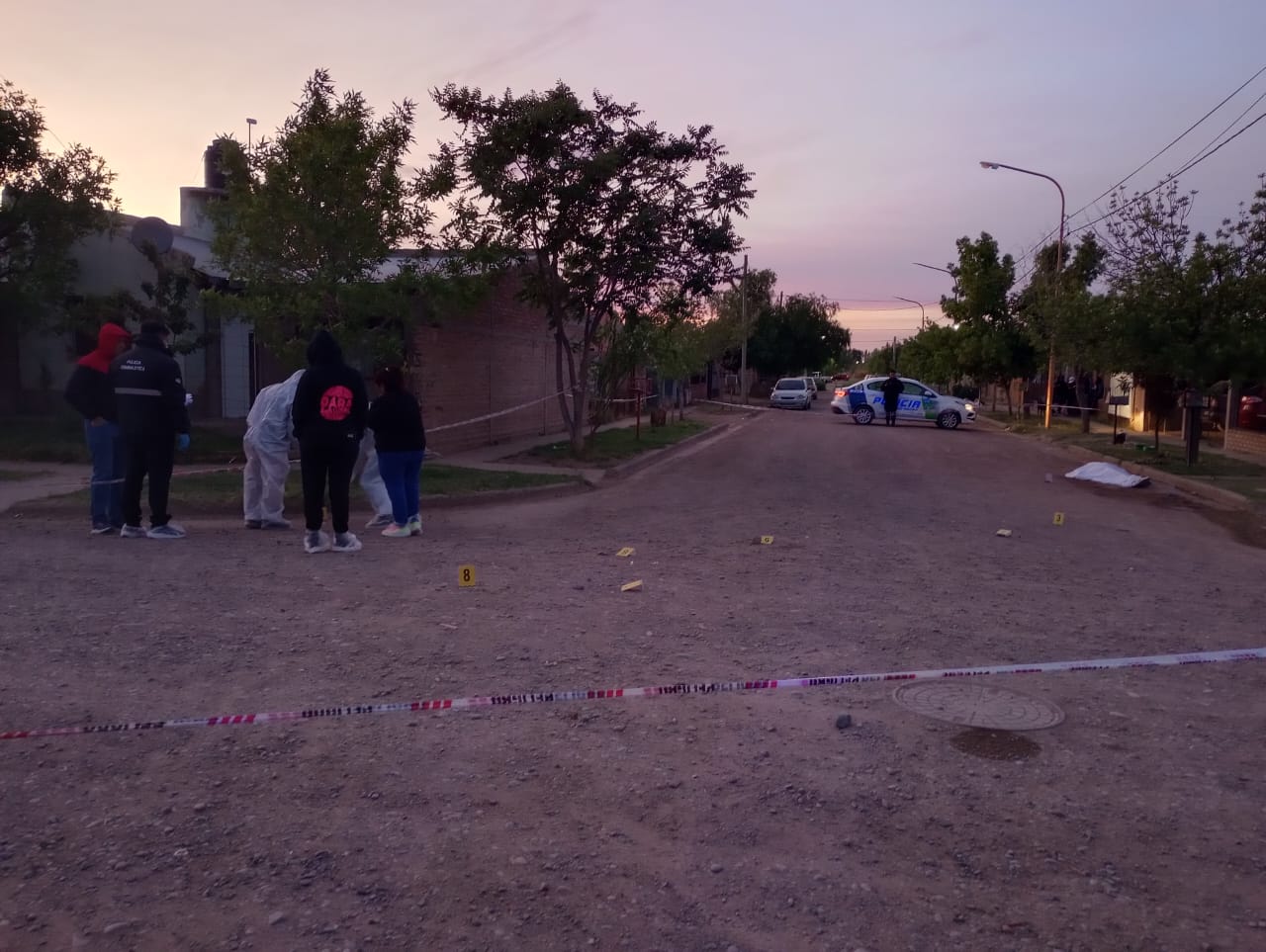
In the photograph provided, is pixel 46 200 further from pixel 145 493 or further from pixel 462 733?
pixel 462 733

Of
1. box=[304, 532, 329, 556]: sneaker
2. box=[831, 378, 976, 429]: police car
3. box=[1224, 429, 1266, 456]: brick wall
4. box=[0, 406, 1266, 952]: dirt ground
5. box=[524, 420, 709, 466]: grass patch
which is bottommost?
box=[0, 406, 1266, 952]: dirt ground

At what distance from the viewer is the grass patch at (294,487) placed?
1202cm

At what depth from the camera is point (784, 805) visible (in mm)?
4414

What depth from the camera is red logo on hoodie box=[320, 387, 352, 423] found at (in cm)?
938

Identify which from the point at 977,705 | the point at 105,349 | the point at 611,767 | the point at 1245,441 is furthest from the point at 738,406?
the point at 611,767

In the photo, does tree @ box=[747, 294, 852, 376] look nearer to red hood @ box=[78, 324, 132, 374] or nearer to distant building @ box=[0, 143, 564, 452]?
distant building @ box=[0, 143, 564, 452]

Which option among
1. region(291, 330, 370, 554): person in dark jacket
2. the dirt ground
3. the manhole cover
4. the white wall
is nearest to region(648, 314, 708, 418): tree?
the white wall

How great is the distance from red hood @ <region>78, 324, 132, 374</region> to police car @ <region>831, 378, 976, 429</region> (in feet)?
91.7

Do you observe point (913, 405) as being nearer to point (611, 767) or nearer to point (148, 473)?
point (148, 473)

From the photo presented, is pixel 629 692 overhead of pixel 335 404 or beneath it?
beneath

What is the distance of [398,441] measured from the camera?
10477 mm

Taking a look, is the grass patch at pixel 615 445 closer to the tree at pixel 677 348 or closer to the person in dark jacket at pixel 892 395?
the tree at pixel 677 348

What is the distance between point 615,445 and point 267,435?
11.7 metres

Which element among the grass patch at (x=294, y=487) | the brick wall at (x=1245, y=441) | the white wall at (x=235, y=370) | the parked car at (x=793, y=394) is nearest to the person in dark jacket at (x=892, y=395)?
the brick wall at (x=1245, y=441)
